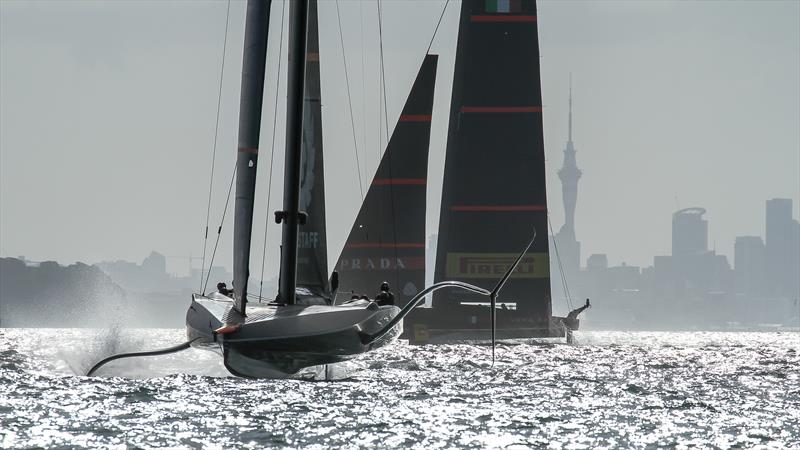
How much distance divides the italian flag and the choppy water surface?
11.3 metres

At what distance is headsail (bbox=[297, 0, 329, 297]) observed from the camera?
30.4 meters

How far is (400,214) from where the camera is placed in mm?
45094

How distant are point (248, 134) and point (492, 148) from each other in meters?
18.1

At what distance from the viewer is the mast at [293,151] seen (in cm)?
2664

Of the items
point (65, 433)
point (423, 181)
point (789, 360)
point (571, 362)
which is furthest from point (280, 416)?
point (789, 360)

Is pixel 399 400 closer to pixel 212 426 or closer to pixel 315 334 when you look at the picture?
pixel 315 334

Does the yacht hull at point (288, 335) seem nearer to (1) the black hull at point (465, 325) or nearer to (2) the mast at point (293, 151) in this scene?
(2) the mast at point (293, 151)

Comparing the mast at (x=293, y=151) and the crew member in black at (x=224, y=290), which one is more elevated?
the mast at (x=293, y=151)

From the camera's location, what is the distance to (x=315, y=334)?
24.8 metres

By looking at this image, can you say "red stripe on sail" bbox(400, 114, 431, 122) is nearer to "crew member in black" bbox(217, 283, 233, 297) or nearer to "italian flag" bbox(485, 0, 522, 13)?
"italian flag" bbox(485, 0, 522, 13)

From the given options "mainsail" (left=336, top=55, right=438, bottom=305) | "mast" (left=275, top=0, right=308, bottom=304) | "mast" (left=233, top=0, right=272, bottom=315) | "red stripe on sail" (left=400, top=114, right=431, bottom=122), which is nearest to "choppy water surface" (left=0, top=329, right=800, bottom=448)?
"mast" (left=275, top=0, right=308, bottom=304)

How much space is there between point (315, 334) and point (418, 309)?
20202 mm

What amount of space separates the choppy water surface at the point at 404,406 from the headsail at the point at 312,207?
239 cm

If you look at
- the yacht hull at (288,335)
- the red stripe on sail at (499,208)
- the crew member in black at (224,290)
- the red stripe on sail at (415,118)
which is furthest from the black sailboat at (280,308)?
the red stripe on sail at (415,118)
